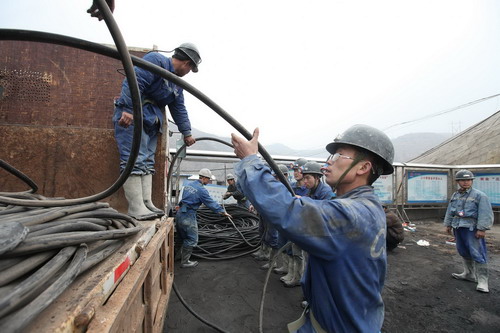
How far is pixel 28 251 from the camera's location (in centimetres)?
79

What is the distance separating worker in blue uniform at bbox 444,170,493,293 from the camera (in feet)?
13.7

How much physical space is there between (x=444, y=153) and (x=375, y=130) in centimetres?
1796

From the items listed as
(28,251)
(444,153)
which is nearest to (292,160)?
(28,251)

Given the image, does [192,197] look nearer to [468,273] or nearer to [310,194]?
[310,194]

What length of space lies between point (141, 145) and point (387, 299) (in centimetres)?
409

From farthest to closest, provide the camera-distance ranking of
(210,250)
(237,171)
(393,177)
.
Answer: (393,177) → (210,250) → (237,171)

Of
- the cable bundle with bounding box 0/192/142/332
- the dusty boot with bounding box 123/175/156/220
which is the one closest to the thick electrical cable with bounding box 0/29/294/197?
the cable bundle with bounding box 0/192/142/332

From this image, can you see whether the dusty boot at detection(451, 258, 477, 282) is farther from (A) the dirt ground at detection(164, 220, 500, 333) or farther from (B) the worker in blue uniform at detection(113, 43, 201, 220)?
(B) the worker in blue uniform at detection(113, 43, 201, 220)

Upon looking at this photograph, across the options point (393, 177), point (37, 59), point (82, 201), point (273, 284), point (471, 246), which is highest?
point (37, 59)

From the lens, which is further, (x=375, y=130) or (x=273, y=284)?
(x=273, y=284)

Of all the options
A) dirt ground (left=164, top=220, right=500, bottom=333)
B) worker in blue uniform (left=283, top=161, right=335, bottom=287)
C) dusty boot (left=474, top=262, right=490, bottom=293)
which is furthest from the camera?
worker in blue uniform (left=283, top=161, right=335, bottom=287)

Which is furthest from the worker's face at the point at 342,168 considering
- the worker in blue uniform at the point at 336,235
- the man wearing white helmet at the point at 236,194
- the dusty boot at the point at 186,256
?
the man wearing white helmet at the point at 236,194

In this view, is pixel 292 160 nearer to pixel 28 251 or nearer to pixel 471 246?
pixel 471 246

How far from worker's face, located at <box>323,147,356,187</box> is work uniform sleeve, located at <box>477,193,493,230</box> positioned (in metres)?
4.39
